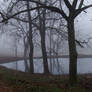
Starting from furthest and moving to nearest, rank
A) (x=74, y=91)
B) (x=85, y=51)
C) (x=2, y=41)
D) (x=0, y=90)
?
(x=2, y=41) < (x=85, y=51) < (x=74, y=91) < (x=0, y=90)

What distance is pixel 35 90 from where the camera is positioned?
25.5ft

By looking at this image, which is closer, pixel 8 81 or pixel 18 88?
pixel 18 88

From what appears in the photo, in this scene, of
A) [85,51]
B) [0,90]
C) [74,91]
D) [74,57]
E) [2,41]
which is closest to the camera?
[0,90]

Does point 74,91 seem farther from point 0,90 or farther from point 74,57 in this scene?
point 0,90

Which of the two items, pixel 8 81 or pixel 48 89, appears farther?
pixel 8 81

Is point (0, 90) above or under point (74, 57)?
under

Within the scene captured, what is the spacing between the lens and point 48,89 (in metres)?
8.04

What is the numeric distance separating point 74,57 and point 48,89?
6.95 feet

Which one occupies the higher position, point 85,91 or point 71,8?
point 71,8

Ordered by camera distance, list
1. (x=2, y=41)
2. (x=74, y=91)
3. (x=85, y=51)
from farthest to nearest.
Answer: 1. (x=2, y=41)
2. (x=85, y=51)
3. (x=74, y=91)

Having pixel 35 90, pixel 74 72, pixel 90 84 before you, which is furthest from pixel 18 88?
pixel 90 84

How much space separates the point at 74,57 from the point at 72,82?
1157mm

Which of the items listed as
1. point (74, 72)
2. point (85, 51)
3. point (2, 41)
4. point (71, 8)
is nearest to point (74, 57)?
point (74, 72)

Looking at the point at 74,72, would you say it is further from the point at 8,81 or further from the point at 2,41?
the point at 2,41
